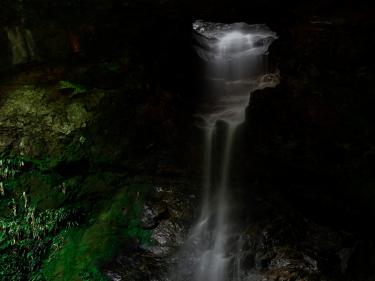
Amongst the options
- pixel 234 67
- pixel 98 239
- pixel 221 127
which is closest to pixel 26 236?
pixel 98 239

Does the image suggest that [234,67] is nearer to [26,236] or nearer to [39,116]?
[39,116]

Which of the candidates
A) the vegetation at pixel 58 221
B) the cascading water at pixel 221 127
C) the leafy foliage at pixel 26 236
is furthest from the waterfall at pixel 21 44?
the cascading water at pixel 221 127

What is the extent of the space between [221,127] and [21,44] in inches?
228

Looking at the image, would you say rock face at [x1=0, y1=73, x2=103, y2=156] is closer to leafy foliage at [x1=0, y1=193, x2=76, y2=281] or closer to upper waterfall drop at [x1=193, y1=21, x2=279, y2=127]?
leafy foliage at [x1=0, y1=193, x2=76, y2=281]

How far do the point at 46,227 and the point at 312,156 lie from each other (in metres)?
6.10

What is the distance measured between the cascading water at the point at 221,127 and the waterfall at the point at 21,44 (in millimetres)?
5190

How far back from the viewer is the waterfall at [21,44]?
8500 mm

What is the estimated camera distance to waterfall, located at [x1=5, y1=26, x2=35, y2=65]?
8.50 metres

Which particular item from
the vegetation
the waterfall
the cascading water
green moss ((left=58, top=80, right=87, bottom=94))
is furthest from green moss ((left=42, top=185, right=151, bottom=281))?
the waterfall

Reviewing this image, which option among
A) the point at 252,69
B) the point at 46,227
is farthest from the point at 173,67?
the point at 46,227

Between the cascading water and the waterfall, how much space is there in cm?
519

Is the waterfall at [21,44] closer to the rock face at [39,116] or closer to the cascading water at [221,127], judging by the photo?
the rock face at [39,116]

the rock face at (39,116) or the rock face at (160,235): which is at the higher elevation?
the rock face at (39,116)

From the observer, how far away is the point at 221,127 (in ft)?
32.2
